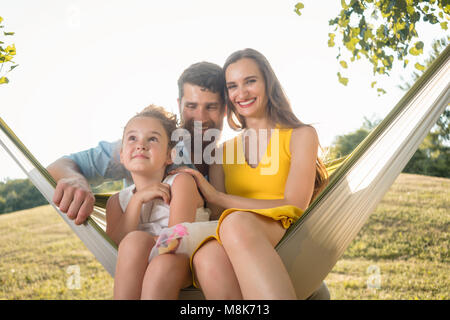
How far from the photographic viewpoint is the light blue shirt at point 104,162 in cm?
133

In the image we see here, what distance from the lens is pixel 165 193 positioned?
1060 mm

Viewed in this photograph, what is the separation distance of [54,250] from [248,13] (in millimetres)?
4040

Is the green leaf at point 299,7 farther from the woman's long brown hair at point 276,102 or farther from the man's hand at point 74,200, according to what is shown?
the man's hand at point 74,200

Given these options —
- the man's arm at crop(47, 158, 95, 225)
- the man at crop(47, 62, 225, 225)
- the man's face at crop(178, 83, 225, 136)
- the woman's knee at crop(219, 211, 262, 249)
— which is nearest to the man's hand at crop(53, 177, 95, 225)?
the man's arm at crop(47, 158, 95, 225)

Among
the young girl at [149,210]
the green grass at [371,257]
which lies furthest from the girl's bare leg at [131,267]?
the green grass at [371,257]

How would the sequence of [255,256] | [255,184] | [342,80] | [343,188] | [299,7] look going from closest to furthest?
[255,256], [343,188], [255,184], [299,7], [342,80]

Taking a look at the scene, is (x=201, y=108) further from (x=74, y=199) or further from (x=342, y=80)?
(x=342, y=80)

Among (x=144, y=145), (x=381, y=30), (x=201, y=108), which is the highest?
(x=381, y=30)

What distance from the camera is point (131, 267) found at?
34.6 inches

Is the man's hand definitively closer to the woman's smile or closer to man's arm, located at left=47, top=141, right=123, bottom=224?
man's arm, located at left=47, top=141, right=123, bottom=224

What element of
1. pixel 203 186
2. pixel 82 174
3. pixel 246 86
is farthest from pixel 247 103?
pixel 82 174

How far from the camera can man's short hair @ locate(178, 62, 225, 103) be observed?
1.39 metres

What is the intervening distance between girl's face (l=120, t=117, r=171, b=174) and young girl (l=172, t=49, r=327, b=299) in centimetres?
9

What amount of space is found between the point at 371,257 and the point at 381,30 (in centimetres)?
256
